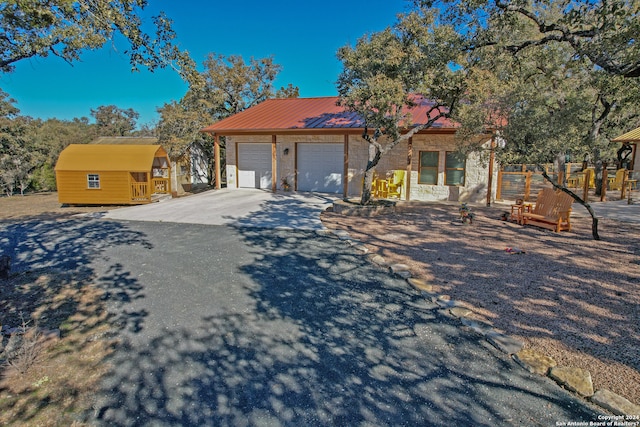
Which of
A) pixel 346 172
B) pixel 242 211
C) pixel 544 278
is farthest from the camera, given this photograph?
pixel 346 172

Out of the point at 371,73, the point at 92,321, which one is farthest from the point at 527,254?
the point at 92,321

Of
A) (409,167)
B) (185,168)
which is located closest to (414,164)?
(409,167)

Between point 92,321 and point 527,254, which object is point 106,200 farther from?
point 527,254

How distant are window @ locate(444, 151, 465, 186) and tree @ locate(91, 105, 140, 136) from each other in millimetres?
43077

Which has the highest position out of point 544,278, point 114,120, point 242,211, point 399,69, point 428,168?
point 114,120

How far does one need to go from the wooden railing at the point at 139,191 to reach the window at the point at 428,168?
10319 mm

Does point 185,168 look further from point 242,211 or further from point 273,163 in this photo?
point 242,211

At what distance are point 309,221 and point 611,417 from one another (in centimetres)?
732

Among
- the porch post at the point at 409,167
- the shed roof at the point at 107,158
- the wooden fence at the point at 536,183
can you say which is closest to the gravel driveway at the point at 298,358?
the wooden fence at the point at 536,183

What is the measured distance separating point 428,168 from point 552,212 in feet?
18.1

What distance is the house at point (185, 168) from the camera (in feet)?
60.3

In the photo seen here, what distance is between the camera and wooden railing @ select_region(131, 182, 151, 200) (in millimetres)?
13578

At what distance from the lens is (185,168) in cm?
1952

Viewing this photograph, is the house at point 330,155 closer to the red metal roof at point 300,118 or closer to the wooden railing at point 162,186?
the red metal roof at point 300,118
